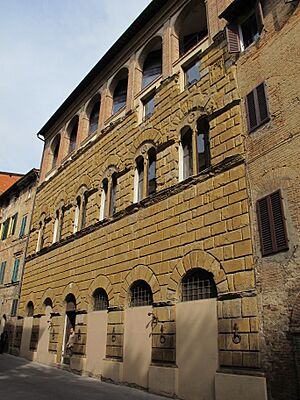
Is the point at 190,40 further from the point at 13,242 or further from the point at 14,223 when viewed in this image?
the point at 14,223

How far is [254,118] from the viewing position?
8.16m

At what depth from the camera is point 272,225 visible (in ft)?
22.8

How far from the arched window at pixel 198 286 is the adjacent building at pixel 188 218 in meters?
0.03

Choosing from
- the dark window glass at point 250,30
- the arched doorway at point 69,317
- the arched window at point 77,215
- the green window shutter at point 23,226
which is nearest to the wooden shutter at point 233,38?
the dark window glass at point 250,30

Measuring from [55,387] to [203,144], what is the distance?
295 inches

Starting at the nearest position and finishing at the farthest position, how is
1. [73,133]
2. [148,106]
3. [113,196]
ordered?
[148,106] < [113,196] < [73,133]

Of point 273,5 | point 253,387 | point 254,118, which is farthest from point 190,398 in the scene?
point 273,5

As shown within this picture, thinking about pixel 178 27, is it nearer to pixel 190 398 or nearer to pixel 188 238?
pixel 188 238

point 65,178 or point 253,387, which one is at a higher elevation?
point 65,178

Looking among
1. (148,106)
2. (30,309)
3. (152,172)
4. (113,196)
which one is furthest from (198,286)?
(30,309)

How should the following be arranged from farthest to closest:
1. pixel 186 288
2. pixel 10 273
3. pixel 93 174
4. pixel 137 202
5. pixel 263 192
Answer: pixel 10 273 < pixel 93 174 < pixel 137 202 < pixel 186 288 < pixel 263 192

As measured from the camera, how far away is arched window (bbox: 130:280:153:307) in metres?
9.91

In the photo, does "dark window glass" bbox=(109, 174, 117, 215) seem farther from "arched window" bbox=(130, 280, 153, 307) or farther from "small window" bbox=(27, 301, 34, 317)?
"small window" bbox=(27, 301, 34, 317)

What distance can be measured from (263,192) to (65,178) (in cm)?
1147
